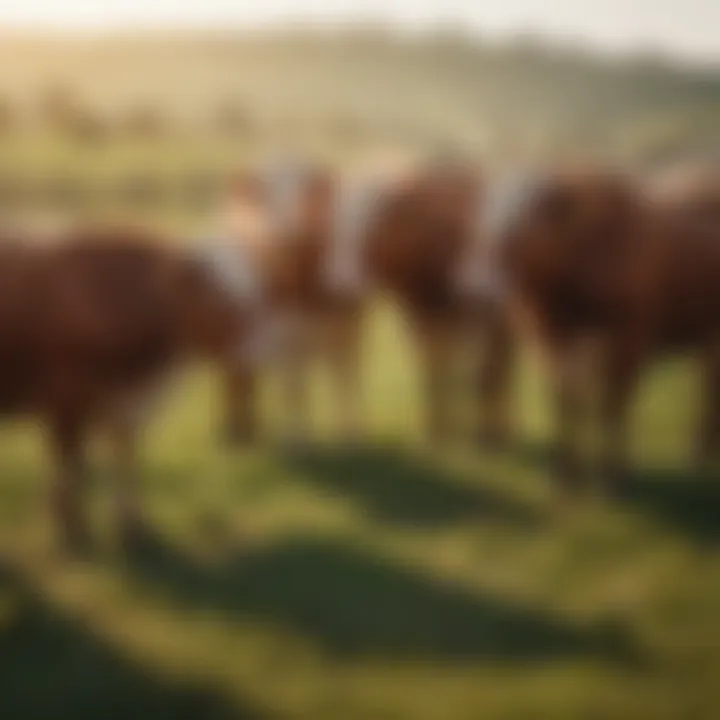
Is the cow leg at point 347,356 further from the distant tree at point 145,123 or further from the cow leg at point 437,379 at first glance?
the distant tree at point 145,123

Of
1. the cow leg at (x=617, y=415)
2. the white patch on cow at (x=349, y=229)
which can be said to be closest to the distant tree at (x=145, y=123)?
the white patch on cow at (x=349, y=229)

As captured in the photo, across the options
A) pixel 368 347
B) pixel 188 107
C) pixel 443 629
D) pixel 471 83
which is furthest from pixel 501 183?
pixel 443 629

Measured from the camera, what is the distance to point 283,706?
126 cm

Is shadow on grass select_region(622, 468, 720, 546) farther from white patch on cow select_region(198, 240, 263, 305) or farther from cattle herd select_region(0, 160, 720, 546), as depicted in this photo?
white patch on cow select_region(198, 240, 263, 305)

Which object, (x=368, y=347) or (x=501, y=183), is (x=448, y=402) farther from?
(x=501, y=183)

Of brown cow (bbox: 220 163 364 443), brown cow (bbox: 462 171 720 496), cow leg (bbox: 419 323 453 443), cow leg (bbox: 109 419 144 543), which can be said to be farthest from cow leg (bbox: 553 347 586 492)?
cow leg (bbox: 109 419 144 543)

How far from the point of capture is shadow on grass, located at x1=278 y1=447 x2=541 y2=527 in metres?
1.33

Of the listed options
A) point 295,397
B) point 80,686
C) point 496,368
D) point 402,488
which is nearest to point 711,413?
point 496,368

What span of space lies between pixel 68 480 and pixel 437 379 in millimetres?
390

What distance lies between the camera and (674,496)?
135 cm

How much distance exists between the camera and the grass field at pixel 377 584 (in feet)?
4.14

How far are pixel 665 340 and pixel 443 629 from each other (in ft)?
1.24

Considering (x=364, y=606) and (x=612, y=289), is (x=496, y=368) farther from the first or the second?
(x=364, y=606)

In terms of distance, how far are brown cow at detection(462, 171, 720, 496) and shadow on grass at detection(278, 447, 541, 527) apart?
9cm
